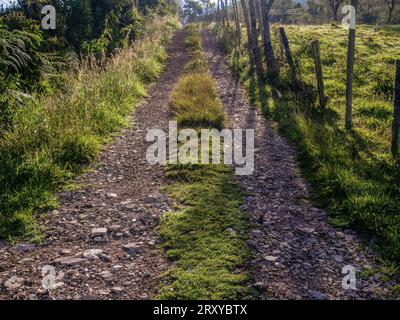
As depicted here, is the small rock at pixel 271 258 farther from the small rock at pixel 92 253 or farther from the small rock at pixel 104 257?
the small rock at pixel 92 253

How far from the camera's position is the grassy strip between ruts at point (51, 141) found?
5.25m

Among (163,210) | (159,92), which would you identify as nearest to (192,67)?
(159,92)

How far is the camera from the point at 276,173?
252 inches

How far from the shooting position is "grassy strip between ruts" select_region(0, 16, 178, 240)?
17.2ft

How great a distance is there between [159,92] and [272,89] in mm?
3580

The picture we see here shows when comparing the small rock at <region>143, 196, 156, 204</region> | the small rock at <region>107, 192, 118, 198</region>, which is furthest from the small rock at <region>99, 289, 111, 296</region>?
the small rock at <region>107, 192, 118, 198</region>

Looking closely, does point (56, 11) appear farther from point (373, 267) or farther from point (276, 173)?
point (373, 267)

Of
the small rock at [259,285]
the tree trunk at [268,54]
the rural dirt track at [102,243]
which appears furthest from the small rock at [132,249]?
the tree trunk at [268,54]

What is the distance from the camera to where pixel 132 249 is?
4.45 meters

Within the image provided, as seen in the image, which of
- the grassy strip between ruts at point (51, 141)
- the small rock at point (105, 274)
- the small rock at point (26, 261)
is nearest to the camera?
the small rock at point (105, 274)

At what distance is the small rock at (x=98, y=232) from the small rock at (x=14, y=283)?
1000mm

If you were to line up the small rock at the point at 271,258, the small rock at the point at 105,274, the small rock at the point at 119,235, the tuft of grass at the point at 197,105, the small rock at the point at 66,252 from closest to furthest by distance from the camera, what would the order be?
the small rock at the point at 105,274, the small rock at the point at 271,258, the small rock at the point at 66,252, the small rock at the point at 119,235, the tuft of grass at the point at 197,105

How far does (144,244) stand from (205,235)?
28.6 inches

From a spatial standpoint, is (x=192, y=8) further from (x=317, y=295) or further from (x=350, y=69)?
(x=317, y=295)
